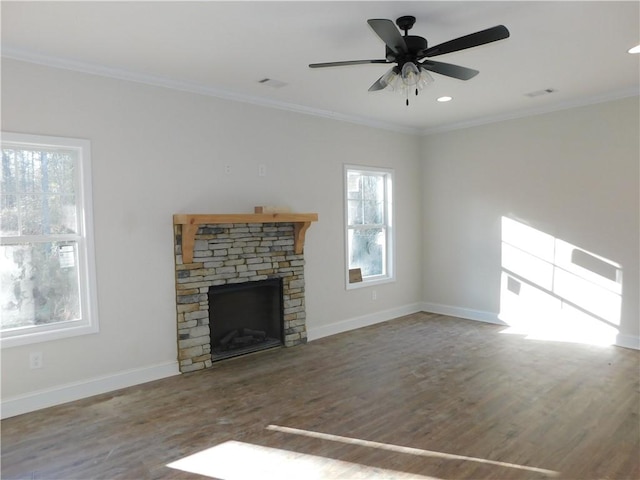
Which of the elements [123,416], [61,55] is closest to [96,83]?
[61,55]

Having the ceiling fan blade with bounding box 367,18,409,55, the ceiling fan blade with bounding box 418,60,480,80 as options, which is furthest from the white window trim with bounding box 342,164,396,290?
the ceiling fan blade with bounding box 367,18,409,55

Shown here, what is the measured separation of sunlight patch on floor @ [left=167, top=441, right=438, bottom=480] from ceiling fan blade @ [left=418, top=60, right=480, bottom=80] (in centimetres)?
245

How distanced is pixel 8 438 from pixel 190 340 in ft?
4.91

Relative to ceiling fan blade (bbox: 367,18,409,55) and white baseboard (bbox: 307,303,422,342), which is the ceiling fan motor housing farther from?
white baseboard (bbox: 307,303,422,342)

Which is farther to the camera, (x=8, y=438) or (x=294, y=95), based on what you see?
(x=294, y=95)

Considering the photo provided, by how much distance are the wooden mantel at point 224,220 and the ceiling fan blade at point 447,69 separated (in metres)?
2.10

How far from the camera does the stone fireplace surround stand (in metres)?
3.94

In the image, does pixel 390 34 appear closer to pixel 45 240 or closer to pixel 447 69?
pixel 447 69

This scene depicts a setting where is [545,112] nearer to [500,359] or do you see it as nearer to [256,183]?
[500,359]

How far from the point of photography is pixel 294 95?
14.4 feet

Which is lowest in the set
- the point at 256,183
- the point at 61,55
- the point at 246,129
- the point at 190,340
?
the point at 190,340

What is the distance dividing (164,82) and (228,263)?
5.77 ft

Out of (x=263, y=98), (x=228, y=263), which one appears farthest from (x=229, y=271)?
(x=263, y=98)

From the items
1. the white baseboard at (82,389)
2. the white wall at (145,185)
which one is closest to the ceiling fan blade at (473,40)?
the white wall at (145,185)
